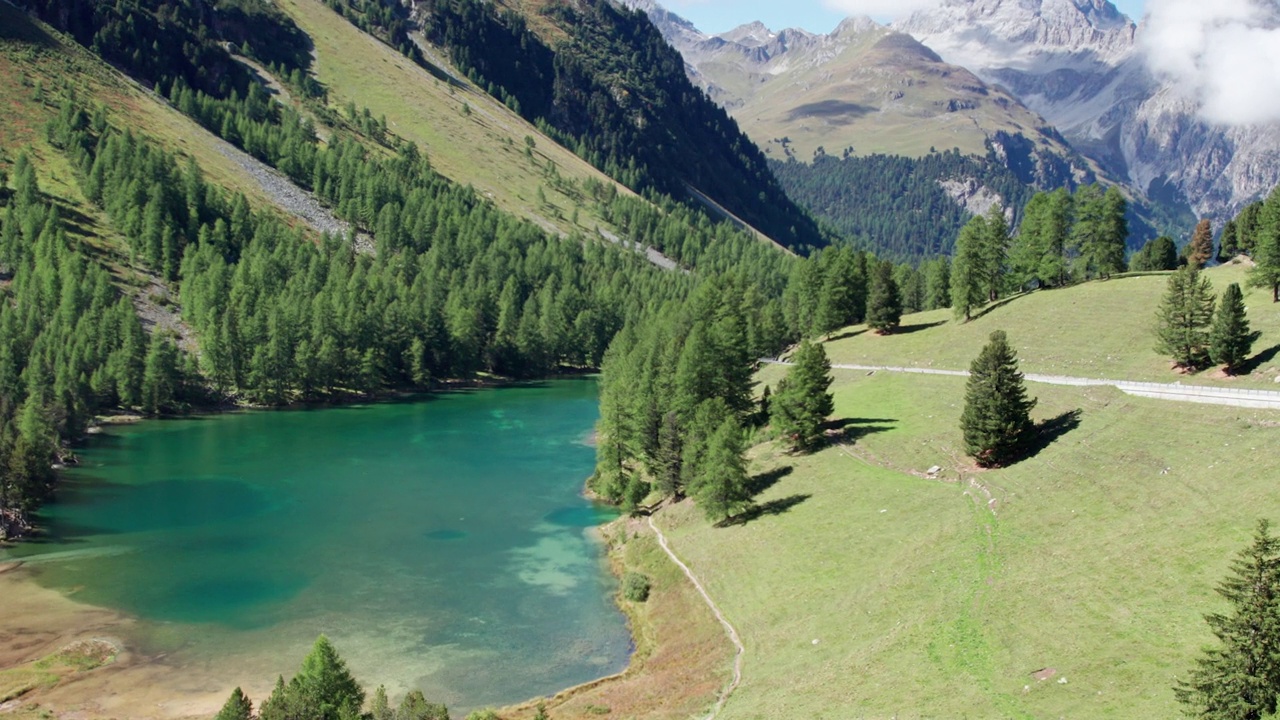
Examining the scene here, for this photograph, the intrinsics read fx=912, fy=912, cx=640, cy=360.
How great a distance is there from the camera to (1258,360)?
67.7 metres

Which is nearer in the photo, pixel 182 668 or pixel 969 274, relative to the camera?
pixel 182 668

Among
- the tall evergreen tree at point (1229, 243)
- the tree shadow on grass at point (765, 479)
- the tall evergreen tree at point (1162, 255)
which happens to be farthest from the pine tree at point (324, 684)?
the tall evergreen tree at point (1229, 243)

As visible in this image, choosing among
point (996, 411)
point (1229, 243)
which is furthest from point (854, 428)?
point (1229, 243)

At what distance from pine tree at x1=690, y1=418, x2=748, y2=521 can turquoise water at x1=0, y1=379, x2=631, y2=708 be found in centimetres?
1099

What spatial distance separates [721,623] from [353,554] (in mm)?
→ 34181

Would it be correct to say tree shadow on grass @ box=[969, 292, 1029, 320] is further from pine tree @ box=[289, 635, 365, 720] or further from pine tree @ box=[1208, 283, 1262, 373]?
pine tree @ box=[289, 635, 365, 720]

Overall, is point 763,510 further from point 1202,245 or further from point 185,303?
point 185,303

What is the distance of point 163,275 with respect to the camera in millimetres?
163500

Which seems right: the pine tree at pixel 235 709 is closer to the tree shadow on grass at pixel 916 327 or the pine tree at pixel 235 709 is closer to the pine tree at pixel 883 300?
the pine tree at pixel 883 300

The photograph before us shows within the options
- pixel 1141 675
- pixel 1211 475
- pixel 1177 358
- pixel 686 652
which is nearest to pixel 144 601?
pixel 686 652

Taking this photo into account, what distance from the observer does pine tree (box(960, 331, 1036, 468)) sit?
6525 cm

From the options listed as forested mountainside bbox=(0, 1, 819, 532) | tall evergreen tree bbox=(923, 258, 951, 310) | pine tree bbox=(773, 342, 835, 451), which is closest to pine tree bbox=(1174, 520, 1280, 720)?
pine tree bbox=(773, 342, 835, 451)

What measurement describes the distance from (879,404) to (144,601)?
64.5 m

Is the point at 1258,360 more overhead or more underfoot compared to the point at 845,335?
more underfoot
